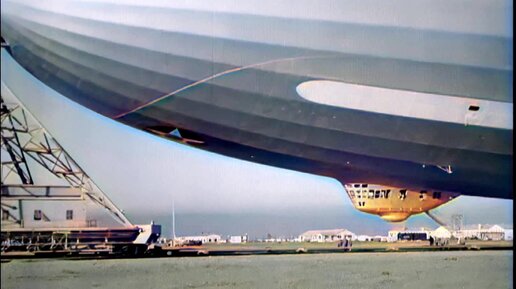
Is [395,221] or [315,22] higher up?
[315,22]

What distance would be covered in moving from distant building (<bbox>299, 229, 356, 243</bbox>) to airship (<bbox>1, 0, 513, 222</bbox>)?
0.11m

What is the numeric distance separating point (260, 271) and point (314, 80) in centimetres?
70

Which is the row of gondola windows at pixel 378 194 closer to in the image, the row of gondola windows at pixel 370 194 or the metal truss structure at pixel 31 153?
the row of gondola windows at pixel 370 194

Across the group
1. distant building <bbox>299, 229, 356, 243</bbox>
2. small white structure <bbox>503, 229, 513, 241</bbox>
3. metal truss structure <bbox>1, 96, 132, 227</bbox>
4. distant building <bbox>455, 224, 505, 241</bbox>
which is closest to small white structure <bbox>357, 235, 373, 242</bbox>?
distant building <bbox>299, 229, 356, 243</bbox>

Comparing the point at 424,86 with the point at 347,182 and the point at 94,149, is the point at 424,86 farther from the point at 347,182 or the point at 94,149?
the point at 94,149

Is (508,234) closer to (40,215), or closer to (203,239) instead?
(203,239)

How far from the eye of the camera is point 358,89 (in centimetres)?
301

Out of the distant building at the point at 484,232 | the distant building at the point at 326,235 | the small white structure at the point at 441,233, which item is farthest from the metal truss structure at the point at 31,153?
the distant building at the point at 484,232

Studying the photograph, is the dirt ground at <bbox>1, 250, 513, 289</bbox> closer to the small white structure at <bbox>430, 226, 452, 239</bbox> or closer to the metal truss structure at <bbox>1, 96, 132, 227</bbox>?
the small white structure at <bbox>430, 226, 452, 239</bbox>

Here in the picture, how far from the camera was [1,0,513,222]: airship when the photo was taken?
2953 mm

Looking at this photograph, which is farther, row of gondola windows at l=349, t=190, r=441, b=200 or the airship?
row of gondola windows at l=349, t=190, r=441, b=200

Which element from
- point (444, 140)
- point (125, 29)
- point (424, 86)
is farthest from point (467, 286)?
point (125, 29)

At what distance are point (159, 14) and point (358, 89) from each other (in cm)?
74

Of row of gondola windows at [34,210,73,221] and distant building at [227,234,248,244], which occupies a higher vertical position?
row of gondola windows at [34,210,73,221]
